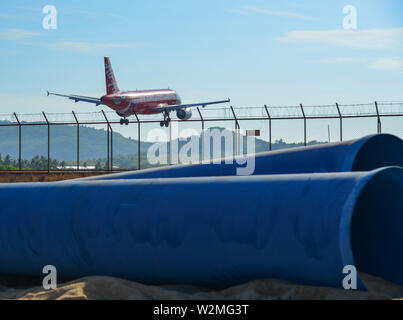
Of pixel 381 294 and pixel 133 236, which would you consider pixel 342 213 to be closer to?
pixel 381 294

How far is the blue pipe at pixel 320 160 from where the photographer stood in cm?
1004

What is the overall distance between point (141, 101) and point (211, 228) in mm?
43733

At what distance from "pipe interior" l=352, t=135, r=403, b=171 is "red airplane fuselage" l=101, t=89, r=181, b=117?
127 ft

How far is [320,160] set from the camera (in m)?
10.2

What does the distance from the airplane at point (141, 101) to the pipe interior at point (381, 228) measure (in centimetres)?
3708

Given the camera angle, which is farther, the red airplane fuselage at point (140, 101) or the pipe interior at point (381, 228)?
the red airplane fuselage at point (140, 101)

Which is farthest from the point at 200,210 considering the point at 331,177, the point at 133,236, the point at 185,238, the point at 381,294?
the point at 381,294

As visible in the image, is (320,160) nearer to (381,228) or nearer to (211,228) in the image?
→ (381,228)

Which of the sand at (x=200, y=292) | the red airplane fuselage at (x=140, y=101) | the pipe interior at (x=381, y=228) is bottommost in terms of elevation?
the sand at (x=200, y=292)

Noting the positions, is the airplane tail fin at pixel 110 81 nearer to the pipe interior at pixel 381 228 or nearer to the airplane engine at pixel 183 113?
the airplane engine at pixel 183 113

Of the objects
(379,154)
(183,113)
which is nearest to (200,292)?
(379,154)

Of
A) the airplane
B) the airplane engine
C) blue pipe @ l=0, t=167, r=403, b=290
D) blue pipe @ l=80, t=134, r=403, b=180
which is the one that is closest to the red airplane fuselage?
the airplane

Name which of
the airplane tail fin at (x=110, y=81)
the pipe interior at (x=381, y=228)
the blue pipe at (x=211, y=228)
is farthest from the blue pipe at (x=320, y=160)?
the airplane tail fin at (x=110, y=81)

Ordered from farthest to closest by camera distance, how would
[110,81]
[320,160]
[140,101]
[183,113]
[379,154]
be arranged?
[110,81] → [140,101] → [183,113] → [379,154] → [320,160]
